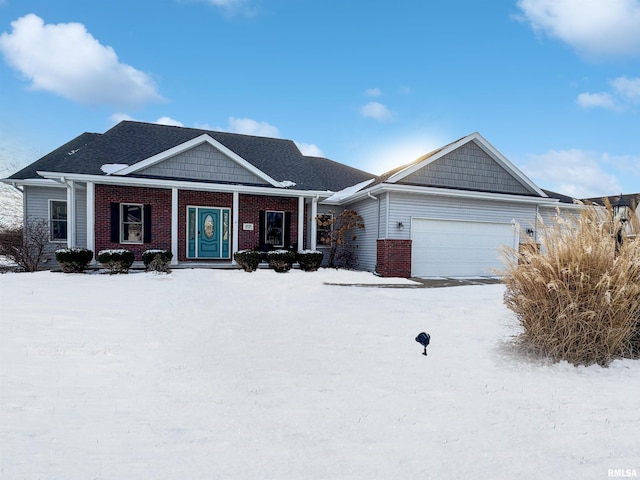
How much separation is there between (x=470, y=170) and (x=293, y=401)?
1329 centimetres

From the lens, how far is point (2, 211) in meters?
19.8

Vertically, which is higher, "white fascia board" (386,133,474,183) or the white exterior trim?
"white fascia board" (386,133,474,183)

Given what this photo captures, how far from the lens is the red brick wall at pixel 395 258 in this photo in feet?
41.1

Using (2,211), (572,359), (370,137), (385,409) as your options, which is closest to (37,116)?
(2,211)

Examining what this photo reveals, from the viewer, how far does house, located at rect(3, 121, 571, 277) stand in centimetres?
1249

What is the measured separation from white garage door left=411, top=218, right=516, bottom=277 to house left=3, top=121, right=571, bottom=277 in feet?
0.13

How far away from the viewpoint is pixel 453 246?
13609 millimetres

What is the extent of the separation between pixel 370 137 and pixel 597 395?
630 inches

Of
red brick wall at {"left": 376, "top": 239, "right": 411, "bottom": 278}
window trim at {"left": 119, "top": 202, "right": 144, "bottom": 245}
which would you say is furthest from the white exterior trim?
red brick wall at {"left": 376, "top": 239, "right": 411, "bottom": 278}

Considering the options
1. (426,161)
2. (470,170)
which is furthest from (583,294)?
(470,170)

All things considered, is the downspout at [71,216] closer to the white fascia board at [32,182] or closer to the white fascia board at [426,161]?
the white fascia board at [32,182]

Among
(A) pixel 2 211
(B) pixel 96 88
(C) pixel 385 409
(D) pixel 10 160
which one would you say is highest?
(B) pixel 96 88

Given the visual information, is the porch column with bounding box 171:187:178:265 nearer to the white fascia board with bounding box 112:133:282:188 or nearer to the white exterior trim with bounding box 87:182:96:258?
the white fascia board with bounding box 112:133:282:188

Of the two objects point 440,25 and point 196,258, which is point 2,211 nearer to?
point 196,258
